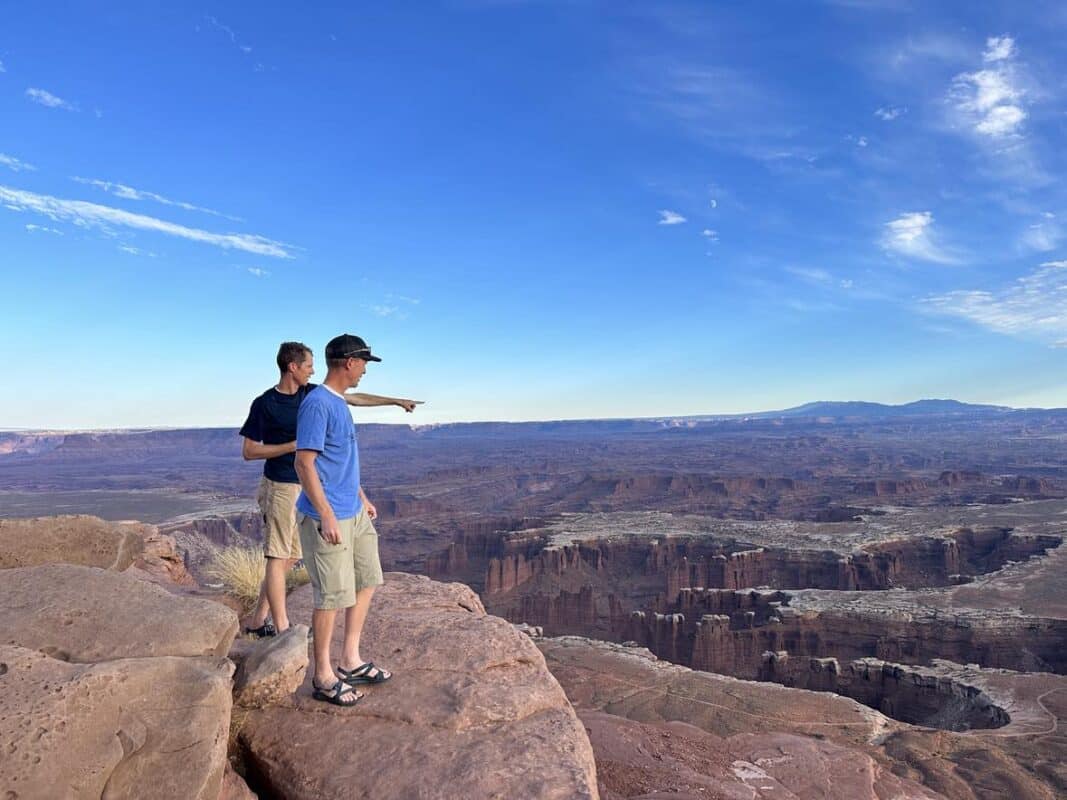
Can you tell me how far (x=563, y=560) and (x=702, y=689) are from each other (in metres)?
31.8

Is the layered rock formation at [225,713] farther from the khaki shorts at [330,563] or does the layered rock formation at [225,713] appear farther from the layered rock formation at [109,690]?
the khaki shorts at [330,563]

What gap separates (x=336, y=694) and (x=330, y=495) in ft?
4.06

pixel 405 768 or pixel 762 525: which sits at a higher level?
pixel 405 768

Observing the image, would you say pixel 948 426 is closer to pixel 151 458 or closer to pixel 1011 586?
pixel 1011 586

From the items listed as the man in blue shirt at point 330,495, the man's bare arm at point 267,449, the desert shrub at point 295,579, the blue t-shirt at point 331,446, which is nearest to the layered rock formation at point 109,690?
the man in blue shirt at point 330,495

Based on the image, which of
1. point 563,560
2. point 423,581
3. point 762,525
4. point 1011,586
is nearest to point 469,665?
point 423,581

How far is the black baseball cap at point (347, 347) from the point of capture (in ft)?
13.5

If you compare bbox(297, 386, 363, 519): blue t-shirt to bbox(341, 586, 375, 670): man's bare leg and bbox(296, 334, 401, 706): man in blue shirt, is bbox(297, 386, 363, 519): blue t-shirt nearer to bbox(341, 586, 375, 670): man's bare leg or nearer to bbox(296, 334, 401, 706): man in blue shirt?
bbox(296, 334, 401, 706): man in blue shirt

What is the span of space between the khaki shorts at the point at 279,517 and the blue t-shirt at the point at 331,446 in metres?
1.07

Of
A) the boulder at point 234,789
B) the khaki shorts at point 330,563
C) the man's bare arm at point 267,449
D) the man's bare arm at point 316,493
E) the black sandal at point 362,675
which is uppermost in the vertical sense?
the man's bare arm at point 267,449

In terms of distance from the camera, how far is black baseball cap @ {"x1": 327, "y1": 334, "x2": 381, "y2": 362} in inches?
161

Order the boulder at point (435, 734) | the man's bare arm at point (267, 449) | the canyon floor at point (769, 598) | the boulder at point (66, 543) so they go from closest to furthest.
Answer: the boulder at point (435, 734), the man's bare arm at point (267, 449), the boulder at point (66, 543), the canyon floor at point (769, 598)

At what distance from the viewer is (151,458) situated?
152 metres

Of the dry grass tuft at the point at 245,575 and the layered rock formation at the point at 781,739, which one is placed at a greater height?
the dry grass tuft at the point at 245,575
